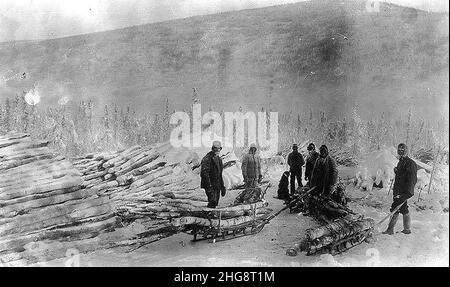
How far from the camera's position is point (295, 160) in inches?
283

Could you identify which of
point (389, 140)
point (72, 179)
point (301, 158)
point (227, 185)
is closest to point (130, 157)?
point (72, 179)

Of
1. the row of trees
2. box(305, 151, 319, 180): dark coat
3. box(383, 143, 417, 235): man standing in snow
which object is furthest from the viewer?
box(305, 151, 319, 180): dark coat

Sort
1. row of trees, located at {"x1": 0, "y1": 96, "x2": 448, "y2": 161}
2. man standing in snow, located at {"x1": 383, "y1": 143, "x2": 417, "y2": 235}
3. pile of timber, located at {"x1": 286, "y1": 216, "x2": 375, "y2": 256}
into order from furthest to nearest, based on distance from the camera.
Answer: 1. row of trees, located at {"x1": 0, "y1": 96, "x2": 448, "y2": 161}
2. man standing in snow, located at {"x1": 383, "y1": 143, "x2": 417, "y2": 235}
3. pile of timber, located at {"x1": 286, "y1": 216, "x2": 375, "y2": 256}

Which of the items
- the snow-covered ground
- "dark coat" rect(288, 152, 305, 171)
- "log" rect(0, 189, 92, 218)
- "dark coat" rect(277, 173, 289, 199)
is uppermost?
"dark coat" rect(288, 152, 305, 171)

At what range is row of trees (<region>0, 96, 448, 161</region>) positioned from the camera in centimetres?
703

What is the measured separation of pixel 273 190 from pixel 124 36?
297 cm

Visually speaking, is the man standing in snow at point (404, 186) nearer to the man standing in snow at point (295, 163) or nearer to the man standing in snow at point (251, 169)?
the man standing in snow at point (295, 163)

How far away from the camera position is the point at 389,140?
700 centimetres

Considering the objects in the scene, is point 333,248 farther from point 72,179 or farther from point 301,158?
point 72,179

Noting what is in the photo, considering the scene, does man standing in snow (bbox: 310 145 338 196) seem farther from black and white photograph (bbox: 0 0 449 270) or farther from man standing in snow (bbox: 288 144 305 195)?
man standing in snow (bbox: 288 144 305 195)

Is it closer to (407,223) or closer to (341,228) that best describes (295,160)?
(341,228)

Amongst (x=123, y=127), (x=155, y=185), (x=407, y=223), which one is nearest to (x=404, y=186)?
(x=407, y=223)

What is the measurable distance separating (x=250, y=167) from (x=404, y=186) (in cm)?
205

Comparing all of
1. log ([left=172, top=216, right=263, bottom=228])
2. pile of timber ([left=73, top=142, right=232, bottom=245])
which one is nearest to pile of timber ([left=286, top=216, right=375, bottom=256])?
log ([left=172, top=216, right=263, bottom=228])
